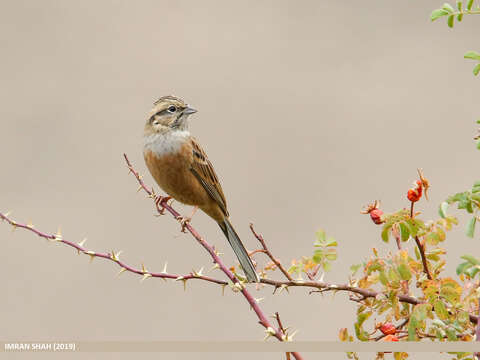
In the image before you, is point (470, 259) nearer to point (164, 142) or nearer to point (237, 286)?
point (237, 286)

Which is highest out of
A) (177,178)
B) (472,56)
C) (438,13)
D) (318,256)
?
(177,178)

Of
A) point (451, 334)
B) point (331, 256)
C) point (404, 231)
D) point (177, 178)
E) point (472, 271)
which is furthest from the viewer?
point (177, 178)

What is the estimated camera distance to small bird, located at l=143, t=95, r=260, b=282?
3311mm

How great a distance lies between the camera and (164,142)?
334cm

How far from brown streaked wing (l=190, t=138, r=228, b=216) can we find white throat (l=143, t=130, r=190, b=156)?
0.30 feet

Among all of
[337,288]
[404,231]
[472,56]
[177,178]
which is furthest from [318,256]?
[177,178]

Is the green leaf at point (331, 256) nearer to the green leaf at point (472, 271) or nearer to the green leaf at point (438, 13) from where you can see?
the green leaf at point (472, 271)

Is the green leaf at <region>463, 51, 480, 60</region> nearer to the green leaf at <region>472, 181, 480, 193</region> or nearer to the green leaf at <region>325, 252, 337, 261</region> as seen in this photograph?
the green leaf at <region>472, 181, 480, 193</region>

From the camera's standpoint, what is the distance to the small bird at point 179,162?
10.9 feet

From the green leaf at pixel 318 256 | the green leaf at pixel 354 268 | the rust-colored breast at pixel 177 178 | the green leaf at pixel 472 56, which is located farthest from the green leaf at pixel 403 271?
the rust-colored breast at pixel 177 178

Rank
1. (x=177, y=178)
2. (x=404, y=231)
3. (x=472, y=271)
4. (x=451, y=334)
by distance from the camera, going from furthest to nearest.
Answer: (x=177, y=178) → (x=404, y=231) → (x=451, y=334) → (x=472, y=271)

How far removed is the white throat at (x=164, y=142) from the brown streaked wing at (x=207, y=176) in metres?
0.09

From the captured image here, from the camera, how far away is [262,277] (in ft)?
4.60

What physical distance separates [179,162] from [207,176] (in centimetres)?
17
